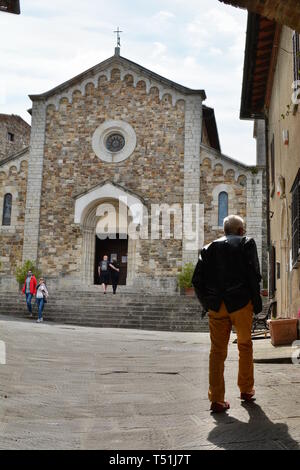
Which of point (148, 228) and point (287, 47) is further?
point (148, 228)

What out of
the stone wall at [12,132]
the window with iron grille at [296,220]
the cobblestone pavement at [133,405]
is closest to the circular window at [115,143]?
the stone wall at [12,132]

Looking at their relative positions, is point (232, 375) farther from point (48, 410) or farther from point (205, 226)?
point (205, 226)

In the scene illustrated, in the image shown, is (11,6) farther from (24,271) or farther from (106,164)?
(106,164)

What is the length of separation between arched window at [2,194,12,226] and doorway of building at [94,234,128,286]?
361 centimetres

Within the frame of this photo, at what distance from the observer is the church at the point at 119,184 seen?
21.7 meters

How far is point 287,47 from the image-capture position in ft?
38.0

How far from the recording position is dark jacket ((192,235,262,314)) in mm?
4723

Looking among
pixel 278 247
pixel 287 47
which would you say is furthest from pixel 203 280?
pixel 278 247

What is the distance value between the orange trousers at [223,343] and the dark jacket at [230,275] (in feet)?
0.22

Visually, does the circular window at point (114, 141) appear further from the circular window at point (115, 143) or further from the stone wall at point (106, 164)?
the stone wall at point (106, 164)

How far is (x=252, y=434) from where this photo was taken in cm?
384

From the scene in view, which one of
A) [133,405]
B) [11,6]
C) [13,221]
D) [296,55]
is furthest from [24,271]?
[133,405]

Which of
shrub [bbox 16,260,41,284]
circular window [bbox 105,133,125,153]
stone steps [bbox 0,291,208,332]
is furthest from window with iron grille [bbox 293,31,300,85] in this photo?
shrub [bbox 16,260,41,284]
